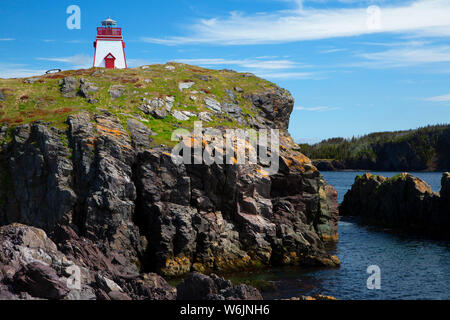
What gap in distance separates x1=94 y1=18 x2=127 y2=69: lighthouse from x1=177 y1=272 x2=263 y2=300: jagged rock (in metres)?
64.9

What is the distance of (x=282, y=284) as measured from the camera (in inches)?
1751

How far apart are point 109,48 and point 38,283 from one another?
68557 mm

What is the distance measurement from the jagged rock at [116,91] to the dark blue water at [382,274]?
33.8 metres

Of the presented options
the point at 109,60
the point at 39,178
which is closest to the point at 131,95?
the point at 39,178

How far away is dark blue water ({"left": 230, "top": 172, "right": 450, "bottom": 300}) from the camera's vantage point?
42.1 m

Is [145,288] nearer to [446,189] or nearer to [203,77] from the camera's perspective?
[203,77]

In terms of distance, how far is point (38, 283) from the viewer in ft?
86.4

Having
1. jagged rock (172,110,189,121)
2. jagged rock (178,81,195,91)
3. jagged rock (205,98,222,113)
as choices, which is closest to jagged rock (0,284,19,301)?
jagged rock (172,110,189,121)

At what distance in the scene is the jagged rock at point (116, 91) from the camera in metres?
66.0

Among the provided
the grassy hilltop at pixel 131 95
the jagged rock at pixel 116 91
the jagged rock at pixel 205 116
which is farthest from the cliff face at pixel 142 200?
the jagged rock at pixel 205 116

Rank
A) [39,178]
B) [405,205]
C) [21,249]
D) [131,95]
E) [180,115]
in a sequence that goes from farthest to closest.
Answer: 1. [405,205]
2. [131,95]
3. [180,115]
4. [39,178]
5. [21,249]

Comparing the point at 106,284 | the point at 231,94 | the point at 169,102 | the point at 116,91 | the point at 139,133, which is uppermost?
the point at 231,94

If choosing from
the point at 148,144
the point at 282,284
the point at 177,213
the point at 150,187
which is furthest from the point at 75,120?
the point at 282,284
